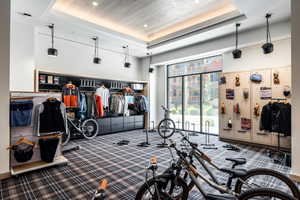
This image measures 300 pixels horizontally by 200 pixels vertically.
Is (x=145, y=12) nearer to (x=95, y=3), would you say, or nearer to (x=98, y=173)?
(x=95, y=3)

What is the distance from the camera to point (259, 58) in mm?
4652

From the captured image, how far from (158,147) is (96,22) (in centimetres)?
434

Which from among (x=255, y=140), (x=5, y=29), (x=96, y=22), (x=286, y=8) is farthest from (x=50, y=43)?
(x=255, y=140)

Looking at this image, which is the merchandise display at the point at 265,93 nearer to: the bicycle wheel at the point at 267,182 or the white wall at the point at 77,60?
the bicycle wheel at the point at 267,182

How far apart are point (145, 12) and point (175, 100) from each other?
4.32 m

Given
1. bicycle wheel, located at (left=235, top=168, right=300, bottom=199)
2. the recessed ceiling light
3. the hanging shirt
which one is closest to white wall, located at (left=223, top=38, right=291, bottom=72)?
bicycle wheel, located at (left=235, top=168, right=300, bottom=199)

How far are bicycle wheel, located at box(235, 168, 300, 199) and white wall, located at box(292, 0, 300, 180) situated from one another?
517mm

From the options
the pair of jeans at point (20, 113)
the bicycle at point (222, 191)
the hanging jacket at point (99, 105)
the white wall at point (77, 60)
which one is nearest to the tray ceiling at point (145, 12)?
the white wall at point (77, 60)

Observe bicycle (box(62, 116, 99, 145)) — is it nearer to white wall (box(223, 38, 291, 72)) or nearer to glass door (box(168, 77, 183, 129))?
glass door (box(168, 77, 183, 129))

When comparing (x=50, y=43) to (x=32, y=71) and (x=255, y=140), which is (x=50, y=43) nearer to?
(x=32, y=71)

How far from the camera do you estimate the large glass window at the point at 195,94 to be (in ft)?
19.7

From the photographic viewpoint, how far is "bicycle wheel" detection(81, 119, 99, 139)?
17.5 ft

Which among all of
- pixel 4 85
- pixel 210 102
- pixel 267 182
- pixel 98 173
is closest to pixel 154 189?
pixel 98 173

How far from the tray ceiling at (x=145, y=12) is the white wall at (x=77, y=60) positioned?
1.57 meters
